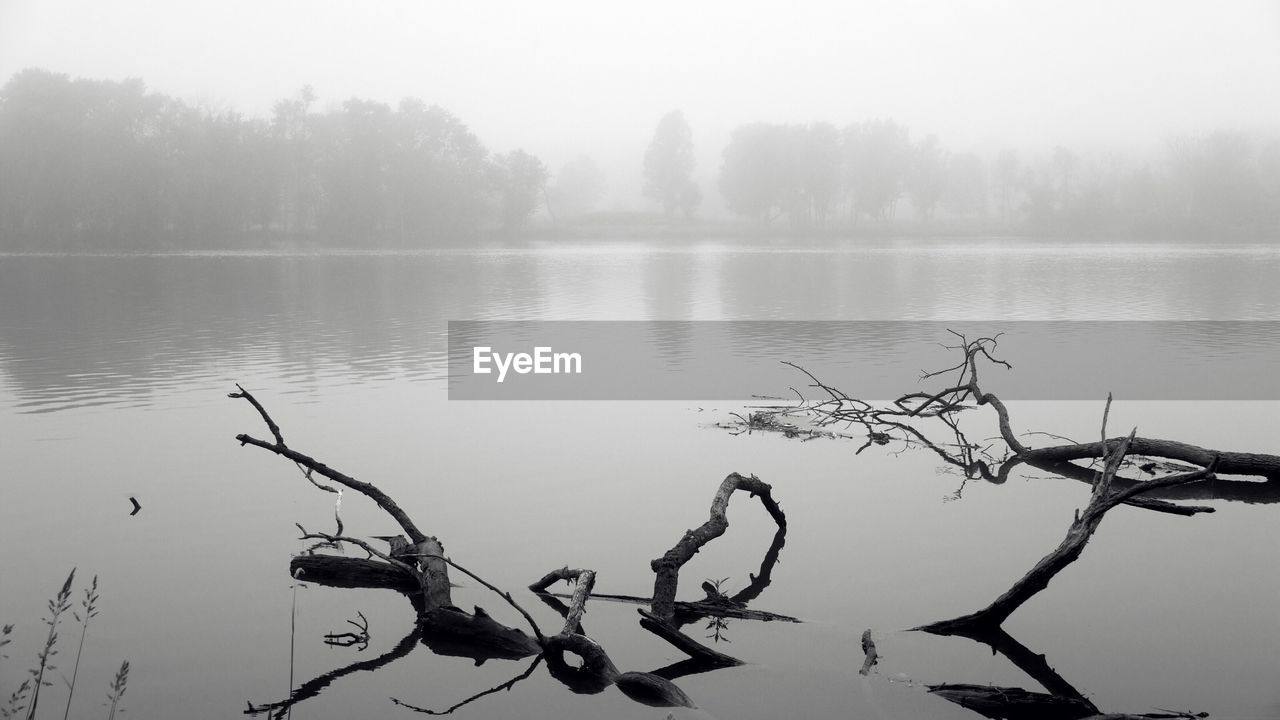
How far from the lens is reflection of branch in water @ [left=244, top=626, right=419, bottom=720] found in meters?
5.66

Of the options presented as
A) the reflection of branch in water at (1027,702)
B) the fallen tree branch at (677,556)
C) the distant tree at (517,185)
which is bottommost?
the reflection of branch in water at (1027,702)

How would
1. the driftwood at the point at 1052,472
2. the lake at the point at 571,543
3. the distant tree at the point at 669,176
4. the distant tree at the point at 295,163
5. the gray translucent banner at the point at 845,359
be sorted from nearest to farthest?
the driftwood at the point at 1052,472 → the lake at the point at 571,543 → the gray translucent banner at the point at 845,359 → the distant tree at the point at 295,163 → the distant tree at the point at 669,176

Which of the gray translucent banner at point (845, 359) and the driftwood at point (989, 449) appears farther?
the gray translucent banner at point (845, 359)

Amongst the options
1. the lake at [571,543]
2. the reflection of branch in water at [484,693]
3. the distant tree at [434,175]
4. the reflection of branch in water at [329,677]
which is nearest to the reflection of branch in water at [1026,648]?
the lake at [571,543]

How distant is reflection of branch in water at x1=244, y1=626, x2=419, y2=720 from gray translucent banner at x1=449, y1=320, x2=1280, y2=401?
1023 cm

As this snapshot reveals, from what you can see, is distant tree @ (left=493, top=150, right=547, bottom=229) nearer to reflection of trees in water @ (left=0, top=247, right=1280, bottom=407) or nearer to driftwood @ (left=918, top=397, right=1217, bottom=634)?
reflection of trees in water @ (left=0, top=247, right=1280, bottom=407)

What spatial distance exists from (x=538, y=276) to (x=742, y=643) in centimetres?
4761

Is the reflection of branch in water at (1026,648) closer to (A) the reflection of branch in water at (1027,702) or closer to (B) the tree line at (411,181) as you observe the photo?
(A) the reflection of branch in water at (1027,702)

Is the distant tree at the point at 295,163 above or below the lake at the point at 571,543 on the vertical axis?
above

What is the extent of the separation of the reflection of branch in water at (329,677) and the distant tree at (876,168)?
5015 inches

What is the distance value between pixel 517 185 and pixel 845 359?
94.4 meters

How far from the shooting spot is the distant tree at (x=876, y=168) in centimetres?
13038

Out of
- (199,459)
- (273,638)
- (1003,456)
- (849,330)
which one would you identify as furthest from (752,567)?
(849,330)

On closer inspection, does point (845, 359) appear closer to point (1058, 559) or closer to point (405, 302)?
point (1058, 559)
